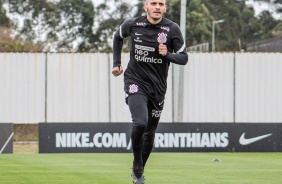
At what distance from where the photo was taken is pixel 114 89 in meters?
35.1

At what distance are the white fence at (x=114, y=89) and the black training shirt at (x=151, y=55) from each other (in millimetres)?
22856

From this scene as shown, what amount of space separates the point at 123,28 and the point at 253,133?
1653 cm

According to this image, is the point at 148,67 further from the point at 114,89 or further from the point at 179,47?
the point at 114,89

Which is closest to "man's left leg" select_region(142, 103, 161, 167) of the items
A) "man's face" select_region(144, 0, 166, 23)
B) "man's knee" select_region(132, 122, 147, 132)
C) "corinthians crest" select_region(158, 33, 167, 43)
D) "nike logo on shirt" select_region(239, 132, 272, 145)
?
"man's knee" select_region(132, 122, 147, 132)

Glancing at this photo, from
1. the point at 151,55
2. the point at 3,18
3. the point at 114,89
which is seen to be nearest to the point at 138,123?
the point at 151,55

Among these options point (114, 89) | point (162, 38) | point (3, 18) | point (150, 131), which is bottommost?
point (150, 131)

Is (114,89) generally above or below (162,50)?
below

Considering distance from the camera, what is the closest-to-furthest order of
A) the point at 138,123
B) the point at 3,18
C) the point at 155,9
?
the point at 138,123
the point at 155,9
the point at 3,18

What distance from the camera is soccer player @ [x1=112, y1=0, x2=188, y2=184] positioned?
35.2 feet

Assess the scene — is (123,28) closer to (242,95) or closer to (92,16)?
(242,95)

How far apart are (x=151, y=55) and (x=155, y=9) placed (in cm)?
57

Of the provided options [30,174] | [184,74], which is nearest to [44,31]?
[184,74]

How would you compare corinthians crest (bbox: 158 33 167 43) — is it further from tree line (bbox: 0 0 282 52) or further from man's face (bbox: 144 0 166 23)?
tree line (bbox: 0 0 282 52)

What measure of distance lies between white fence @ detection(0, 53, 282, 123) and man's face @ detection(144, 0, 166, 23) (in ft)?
75.3
